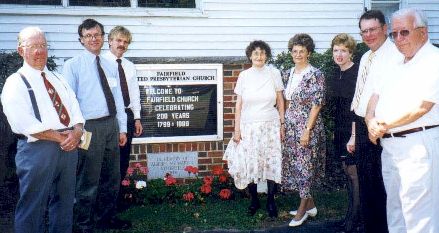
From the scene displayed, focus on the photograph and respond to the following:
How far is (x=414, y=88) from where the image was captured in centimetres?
327

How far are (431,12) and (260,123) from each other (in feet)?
18.2

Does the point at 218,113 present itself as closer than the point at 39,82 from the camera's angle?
No

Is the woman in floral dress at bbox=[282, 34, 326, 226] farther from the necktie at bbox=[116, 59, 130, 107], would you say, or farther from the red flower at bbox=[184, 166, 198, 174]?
the necktie at bbox=[116, 59, 130, 107]

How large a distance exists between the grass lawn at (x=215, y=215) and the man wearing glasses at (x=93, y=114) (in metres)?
0.61

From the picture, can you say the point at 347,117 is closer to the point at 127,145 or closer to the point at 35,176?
the point at 127,145

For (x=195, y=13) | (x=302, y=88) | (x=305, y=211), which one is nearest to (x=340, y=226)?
(x=305, y=211)

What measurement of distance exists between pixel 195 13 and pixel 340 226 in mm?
4451

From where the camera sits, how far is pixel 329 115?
608 centimetres

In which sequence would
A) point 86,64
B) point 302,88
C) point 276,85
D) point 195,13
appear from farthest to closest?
point 195,13
point 276,85
point 302,88
point 86,64

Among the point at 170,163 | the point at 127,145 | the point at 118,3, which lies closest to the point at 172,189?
the point at 170,163

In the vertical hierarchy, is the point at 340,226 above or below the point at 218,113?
below

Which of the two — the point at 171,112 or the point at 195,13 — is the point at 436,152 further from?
the point at 195,13

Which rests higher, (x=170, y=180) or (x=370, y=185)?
(x=370, y=185)

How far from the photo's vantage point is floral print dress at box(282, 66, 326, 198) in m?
4.72
